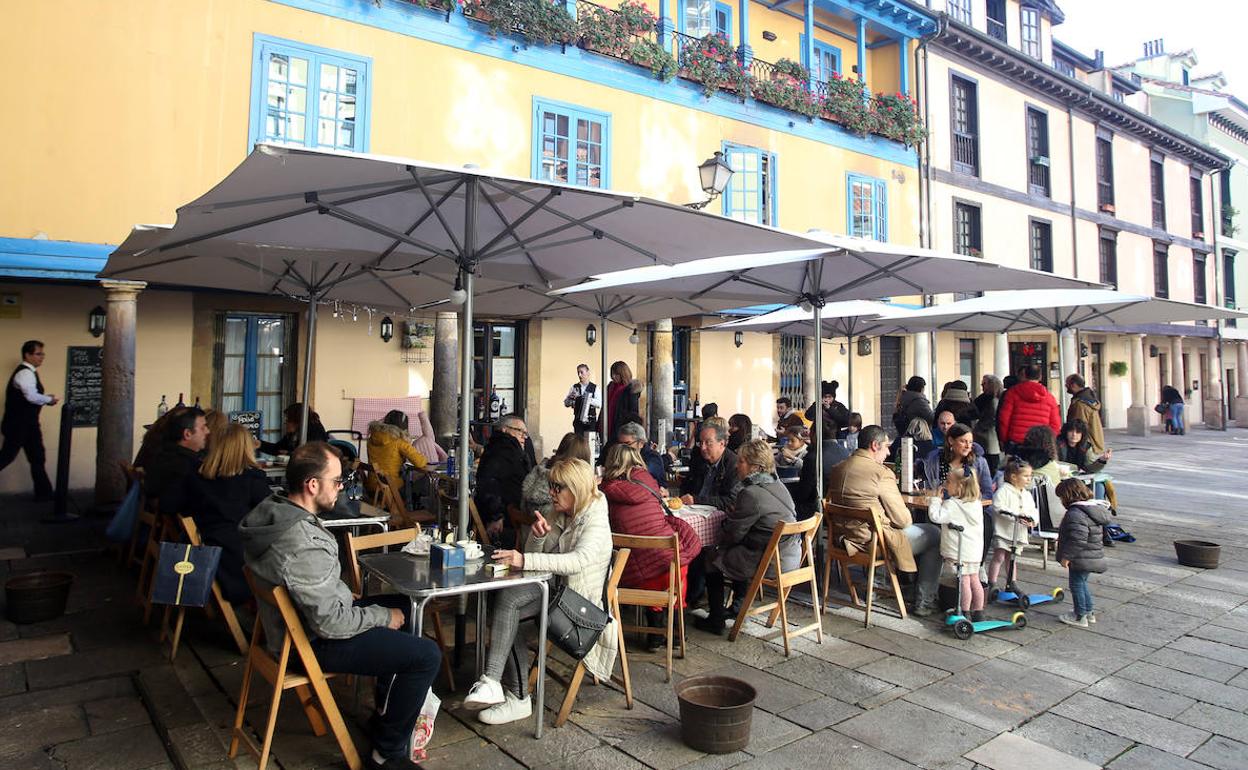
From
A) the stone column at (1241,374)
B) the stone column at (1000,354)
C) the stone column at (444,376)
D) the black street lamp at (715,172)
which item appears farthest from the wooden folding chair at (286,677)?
the stone column at (1241,374)

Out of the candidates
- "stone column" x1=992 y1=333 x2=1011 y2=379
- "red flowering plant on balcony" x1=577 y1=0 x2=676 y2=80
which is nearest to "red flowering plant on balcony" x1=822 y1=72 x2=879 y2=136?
"red flowering plant on balcony" x1=577 y1=0 x2=676 y2=80

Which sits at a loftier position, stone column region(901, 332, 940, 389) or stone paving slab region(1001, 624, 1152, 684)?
stone column region(901, 332, 940, 389)

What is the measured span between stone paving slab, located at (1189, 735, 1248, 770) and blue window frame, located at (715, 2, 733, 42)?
526 inches

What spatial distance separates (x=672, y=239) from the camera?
4621 millimetres

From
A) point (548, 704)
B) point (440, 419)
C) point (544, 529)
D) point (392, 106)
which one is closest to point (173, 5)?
point (392, 106)

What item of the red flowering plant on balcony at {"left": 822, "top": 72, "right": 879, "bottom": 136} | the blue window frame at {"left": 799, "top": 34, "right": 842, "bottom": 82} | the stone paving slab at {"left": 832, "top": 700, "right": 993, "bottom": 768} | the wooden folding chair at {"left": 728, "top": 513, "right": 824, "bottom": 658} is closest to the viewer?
the stone paving slab at {"left": 832, "top": 700, "right": 993, "bottom": 768}

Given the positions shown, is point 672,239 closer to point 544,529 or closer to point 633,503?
point 633,503

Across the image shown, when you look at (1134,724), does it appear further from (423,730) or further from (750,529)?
(423,730)

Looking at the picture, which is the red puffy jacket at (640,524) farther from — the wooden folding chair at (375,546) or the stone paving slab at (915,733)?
the stone paving slab at (915,733)

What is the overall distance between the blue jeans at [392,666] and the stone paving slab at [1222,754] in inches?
124

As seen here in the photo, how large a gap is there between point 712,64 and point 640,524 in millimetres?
10627

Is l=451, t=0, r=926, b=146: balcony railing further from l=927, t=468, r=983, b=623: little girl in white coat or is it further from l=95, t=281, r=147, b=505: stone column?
l=927, t=468, r=983, b=623: little girl in white coat

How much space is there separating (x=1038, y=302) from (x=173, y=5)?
10.2 metres

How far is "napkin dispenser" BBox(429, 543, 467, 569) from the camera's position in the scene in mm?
3318
